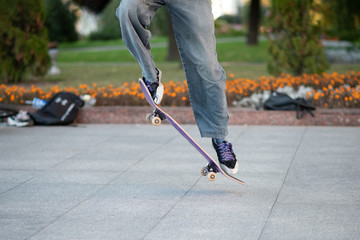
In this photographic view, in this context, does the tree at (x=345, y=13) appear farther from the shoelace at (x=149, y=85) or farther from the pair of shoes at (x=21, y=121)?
the shoelace at (x=149, y=85)

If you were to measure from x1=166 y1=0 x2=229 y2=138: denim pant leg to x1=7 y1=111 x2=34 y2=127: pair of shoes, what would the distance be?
13.4ft

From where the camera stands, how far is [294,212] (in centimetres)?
398

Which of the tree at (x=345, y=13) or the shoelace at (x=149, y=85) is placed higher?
the shoelace at (x=149, y=85)

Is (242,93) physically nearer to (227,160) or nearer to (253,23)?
(227,160)

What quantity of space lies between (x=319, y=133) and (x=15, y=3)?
22.5ft

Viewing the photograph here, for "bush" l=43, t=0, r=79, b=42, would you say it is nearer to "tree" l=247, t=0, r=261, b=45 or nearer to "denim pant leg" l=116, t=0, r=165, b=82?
"tree" l=247, t=0, r=261, b=45

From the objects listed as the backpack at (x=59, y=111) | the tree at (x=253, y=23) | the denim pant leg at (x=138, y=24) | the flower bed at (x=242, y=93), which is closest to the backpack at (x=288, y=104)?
the flower bed at (x=242, y=93)

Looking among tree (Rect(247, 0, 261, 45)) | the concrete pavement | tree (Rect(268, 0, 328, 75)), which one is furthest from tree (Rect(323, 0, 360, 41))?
the concrete pavement

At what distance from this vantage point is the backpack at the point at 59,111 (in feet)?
26.7

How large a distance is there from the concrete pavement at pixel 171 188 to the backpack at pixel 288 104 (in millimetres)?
610

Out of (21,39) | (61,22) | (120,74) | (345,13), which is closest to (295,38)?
(21,39)

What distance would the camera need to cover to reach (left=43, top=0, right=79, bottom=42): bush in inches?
1385

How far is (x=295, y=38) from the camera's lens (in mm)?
10625

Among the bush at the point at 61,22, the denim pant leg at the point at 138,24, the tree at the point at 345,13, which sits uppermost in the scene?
the denim pant leg at the point at 138,24
